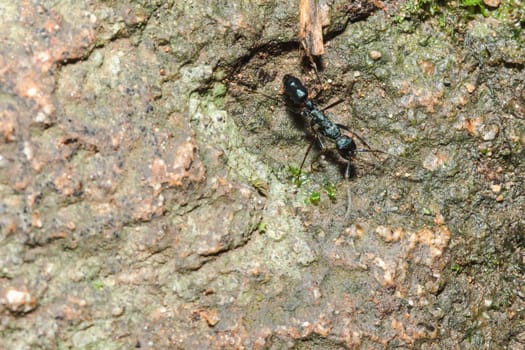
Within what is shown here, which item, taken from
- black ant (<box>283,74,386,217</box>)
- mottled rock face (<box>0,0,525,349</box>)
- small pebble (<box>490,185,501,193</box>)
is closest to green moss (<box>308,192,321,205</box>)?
mottled rock face (<box>0,0,525,349</box>)

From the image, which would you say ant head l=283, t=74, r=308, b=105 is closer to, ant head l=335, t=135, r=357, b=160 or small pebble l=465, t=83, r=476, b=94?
ant head l=335, t=135, r=357, b=160

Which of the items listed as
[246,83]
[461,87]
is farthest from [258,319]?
[461,87]

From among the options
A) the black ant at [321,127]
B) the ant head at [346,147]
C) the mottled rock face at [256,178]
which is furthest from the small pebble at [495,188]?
the ant head at [346,147]

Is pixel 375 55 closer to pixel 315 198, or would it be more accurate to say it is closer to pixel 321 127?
pixel 321 127

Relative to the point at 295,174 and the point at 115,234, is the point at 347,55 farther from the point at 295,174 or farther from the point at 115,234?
the point at 115,234

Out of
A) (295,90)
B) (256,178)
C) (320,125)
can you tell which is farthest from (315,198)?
(295,90)

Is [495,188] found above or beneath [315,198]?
beneath
